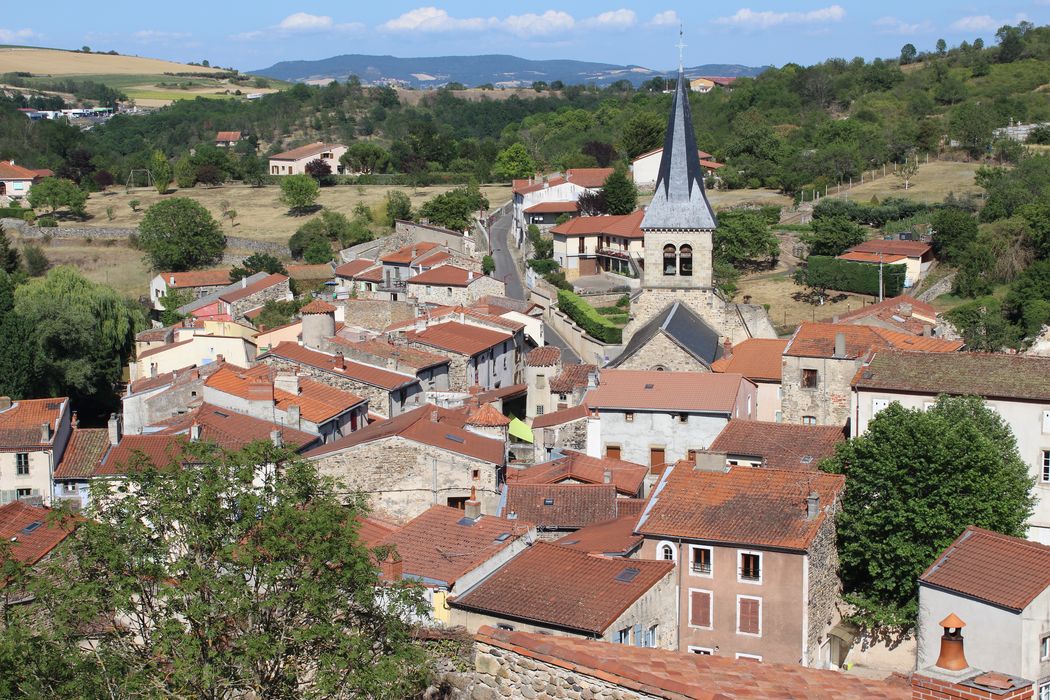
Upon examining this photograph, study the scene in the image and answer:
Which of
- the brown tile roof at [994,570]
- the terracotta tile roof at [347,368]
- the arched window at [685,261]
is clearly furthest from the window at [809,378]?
the brown tile roof at [994,570]

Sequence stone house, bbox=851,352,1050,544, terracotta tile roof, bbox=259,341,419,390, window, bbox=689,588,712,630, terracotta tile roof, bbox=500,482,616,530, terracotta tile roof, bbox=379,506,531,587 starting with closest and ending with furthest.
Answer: terracotta tile roof, bbox=379,506,531,587, window, bbox=689,588,712,630, terracotta tile roof, bbox=500,482,616,530, stone house, bbox=851,352,1050,544, terracotta tile roof, bbox=259,341,419,390

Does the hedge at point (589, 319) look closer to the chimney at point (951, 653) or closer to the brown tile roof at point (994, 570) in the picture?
the brown tile roof at point (994, 570)

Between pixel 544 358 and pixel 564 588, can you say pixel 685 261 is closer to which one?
pixel 544 358

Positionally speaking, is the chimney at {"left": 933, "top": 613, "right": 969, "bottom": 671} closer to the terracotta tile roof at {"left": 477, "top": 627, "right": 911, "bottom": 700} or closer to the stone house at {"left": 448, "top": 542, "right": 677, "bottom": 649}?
the terracotta tile roof at {"left": 477, "top": 627, "right": 911, "bottom": 700}

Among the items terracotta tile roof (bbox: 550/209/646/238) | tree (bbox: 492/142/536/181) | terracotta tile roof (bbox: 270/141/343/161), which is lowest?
terracotta tile roof (bbox: 550/209/646/238)

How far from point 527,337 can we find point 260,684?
45.0 metres

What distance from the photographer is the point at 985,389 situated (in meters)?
31.6

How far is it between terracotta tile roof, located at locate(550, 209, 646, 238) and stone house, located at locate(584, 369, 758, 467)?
34.7 meters

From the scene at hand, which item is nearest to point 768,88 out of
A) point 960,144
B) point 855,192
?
point 960,144

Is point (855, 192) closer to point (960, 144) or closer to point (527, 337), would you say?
point (960, 144)

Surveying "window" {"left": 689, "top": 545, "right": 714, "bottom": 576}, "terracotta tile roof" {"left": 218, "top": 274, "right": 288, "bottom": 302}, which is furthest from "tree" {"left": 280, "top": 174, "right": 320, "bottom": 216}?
"window" {"left": 689, "top": 545, "right": 714, "bottom": 576}

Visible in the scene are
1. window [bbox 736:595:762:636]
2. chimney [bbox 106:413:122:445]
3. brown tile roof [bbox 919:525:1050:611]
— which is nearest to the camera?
brown tile roof [bbox 919:525:1050:611]

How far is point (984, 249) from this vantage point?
61562mm

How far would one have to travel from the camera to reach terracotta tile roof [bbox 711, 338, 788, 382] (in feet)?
132
